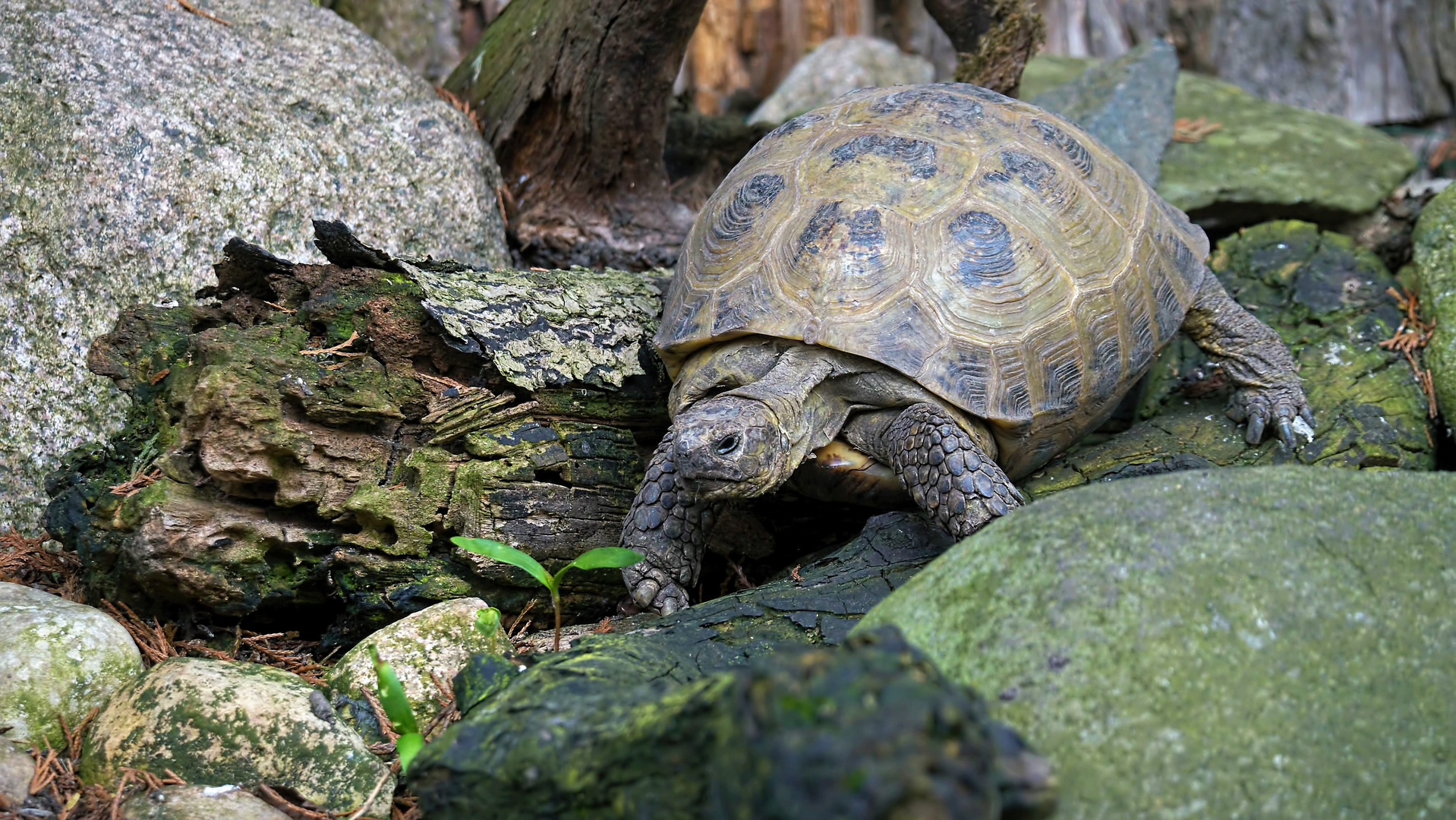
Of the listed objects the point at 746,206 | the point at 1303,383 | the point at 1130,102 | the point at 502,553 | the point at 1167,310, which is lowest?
the point at 1303,383

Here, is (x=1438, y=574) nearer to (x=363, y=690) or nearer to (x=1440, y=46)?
(x=363, y=690)

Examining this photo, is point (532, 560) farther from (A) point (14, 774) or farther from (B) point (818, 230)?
(B) point (818, 230)

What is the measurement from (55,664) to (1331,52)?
844 centimetres

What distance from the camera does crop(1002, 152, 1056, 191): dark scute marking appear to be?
3494 mm

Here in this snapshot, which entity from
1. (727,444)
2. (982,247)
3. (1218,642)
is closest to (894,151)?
(982,247)

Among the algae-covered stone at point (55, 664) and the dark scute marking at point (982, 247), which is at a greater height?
the algae-covered stone at point (55, 664)

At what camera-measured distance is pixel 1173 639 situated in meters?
1.82

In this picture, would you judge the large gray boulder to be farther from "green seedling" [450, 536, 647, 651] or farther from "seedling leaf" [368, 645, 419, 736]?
"seedling leaf" [368, 645, 419, 736]

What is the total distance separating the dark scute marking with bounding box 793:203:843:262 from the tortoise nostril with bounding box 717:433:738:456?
696 millimetres

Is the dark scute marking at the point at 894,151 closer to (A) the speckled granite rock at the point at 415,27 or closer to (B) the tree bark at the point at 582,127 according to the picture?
(B) the tree bark at the point at 582,127

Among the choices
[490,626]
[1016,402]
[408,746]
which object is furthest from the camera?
[1016,402]

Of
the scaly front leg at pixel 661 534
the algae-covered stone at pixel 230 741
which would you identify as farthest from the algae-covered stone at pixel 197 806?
the scaly front leg at pixel 661 534

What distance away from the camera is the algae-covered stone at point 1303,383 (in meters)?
3.76

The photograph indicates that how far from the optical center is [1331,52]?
25.4 ft
